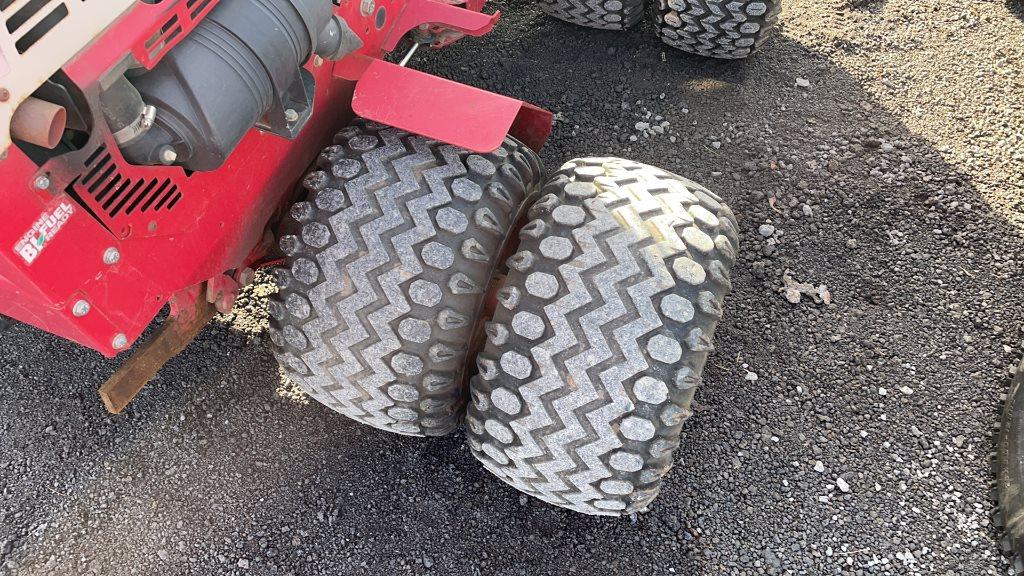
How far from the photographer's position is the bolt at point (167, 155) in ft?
4.52

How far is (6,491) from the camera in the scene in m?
2.41

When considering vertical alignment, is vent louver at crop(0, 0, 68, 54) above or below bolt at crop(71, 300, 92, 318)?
above

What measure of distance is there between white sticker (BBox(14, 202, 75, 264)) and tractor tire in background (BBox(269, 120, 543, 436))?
1.83ft

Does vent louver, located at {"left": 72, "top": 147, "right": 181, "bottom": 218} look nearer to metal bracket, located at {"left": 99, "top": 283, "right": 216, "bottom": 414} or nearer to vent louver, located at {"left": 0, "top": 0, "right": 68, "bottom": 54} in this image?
vent louver, located at {"left": 0, "top": 0, "right": 68, "bottom": 54}

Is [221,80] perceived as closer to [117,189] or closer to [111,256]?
[117,189]

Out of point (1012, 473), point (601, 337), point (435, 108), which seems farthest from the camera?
point (1012, 473)

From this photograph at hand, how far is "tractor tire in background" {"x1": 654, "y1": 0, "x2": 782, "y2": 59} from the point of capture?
3102mm

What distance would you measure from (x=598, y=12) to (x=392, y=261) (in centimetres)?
220

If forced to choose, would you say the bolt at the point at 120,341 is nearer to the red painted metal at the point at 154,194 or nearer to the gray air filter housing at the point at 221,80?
the red painted metal at the point at 154,194

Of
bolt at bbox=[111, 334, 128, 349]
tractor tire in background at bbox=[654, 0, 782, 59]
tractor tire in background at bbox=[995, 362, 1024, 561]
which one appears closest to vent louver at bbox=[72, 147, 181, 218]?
bolt at bbox=[111, 334, 128, 349]

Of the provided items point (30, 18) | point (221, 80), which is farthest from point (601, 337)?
point (30, 18)

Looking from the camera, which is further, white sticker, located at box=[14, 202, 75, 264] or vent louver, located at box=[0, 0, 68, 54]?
white sticker, located at box=[14, 202, 75, 264]

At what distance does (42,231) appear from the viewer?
1312mm

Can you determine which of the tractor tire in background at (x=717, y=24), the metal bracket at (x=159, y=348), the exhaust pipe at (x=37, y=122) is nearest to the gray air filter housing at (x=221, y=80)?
the exhaust pipe at (x=37, y=122)
